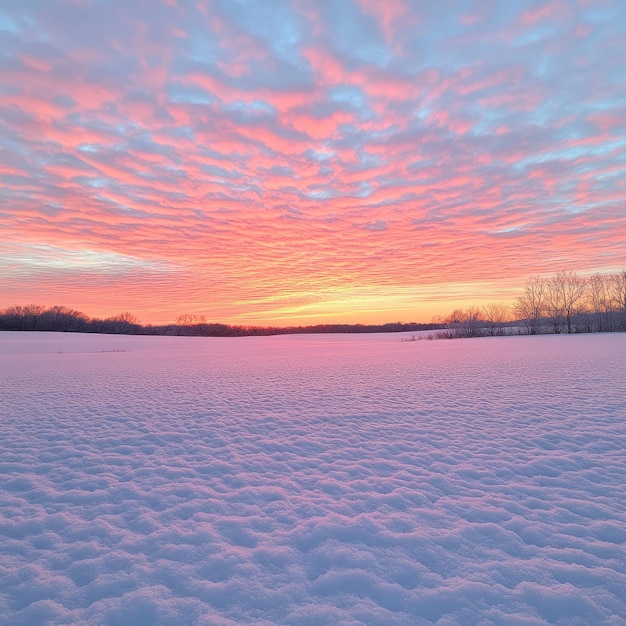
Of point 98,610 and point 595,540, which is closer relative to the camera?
point 98,610

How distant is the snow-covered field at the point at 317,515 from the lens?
9.85ft

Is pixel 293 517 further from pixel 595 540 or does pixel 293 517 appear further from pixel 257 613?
pixel 595 540

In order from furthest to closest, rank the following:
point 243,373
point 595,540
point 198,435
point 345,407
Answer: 1. point 243,373
2. point 345,407
3. point 198,435
4. point 595,540

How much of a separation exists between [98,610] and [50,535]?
61.5 inches

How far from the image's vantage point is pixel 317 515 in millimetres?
4355

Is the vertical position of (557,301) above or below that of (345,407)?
above

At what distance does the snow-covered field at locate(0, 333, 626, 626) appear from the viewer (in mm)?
3002

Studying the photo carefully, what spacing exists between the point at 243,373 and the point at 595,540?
14.5m

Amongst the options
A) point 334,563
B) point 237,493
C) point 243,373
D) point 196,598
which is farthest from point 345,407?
point 243,373

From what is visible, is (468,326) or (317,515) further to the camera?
(468,326)

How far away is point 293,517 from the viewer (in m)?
4.33

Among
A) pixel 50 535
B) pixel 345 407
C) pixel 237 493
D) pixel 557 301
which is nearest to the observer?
pixel 50 535

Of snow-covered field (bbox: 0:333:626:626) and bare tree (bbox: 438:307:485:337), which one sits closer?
Result: snow-covered field (bbox: 0:333:626:626)

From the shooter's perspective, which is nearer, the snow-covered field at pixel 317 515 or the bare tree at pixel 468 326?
the snow-covered field at pixel 317 515
